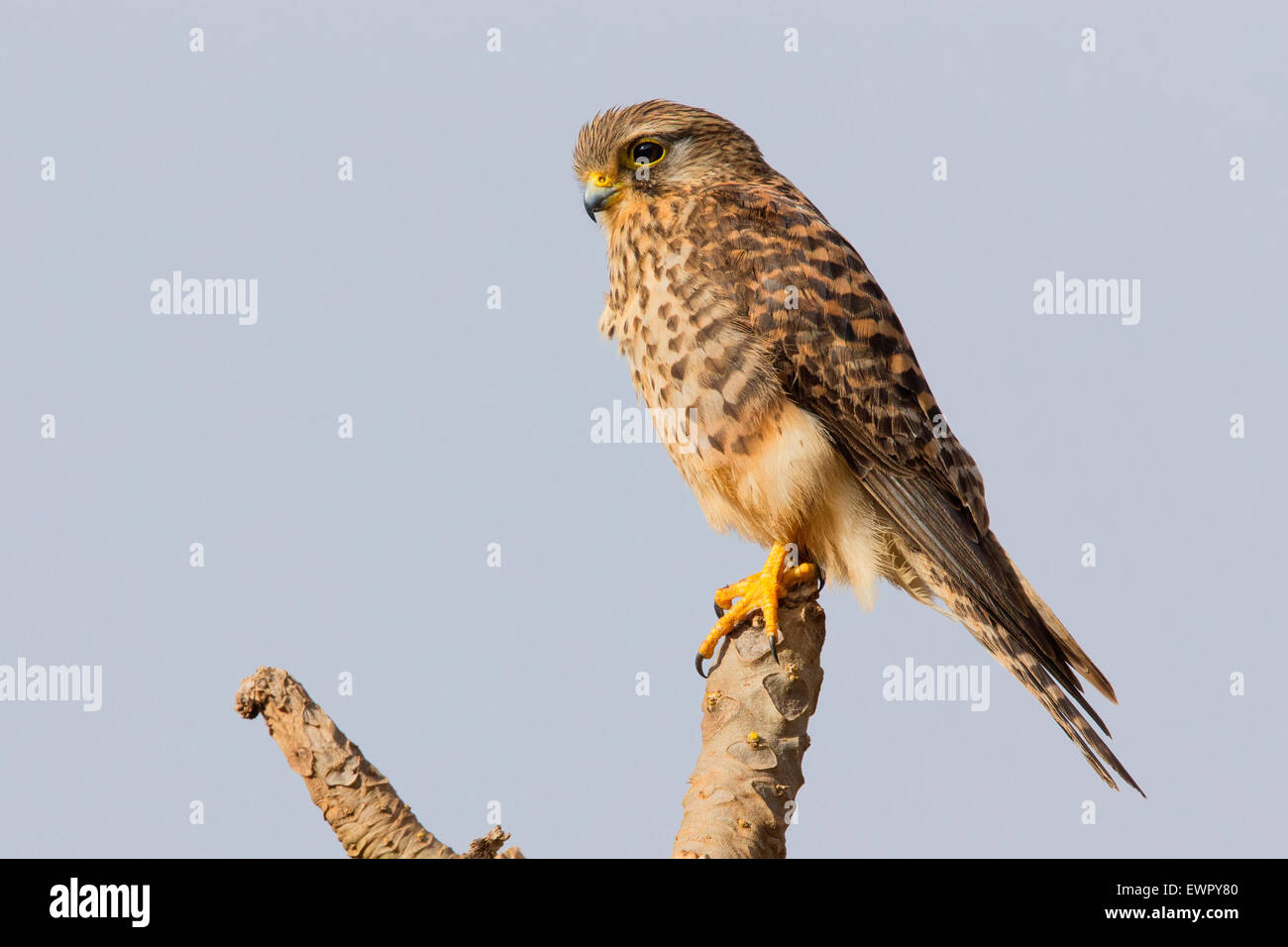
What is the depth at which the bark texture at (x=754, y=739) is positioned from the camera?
8.93ft

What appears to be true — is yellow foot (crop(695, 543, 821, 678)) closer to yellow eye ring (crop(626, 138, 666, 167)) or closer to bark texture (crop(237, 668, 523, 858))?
bark texture (crop(237, 668, 523, 858))

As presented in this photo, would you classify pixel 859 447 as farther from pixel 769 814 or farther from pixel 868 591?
pixel 769 814

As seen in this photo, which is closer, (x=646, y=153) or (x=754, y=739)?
(x=754, y=739)

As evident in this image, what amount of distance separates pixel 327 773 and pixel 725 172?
2125mm

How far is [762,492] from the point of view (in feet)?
11.0

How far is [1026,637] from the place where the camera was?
3.30 meters

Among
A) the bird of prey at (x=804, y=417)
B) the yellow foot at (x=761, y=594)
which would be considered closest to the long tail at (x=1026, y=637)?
the bird of prey at (x=804, y=417)

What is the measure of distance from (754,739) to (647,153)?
182cm

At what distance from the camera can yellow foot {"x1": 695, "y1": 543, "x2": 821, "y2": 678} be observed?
316 cm

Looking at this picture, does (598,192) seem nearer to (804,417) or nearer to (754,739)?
(804,417)

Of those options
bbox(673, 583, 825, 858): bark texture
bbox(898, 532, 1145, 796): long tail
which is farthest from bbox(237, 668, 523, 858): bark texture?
bbox(898, 532, 1145, 796): long tail

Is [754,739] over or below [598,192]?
below

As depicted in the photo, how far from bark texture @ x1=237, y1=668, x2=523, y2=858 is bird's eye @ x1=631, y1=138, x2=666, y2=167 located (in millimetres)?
1935

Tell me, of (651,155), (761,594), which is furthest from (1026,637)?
(651,155)
